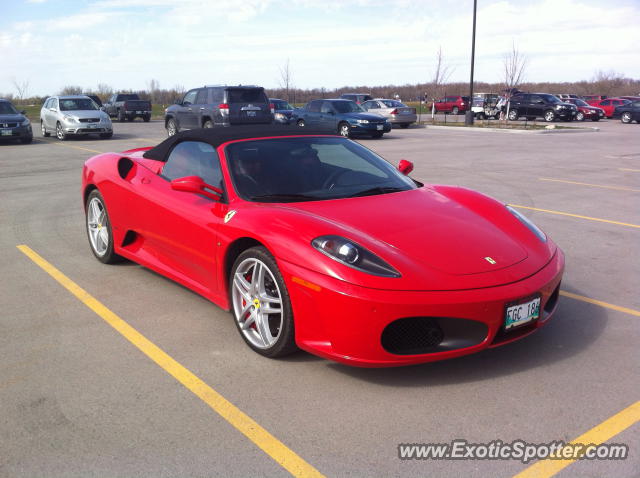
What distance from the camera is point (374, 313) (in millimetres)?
3289

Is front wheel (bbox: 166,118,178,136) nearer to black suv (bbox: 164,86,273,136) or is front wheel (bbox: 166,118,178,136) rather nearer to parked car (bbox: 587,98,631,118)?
black suv (bbox: 164,86,273,136)

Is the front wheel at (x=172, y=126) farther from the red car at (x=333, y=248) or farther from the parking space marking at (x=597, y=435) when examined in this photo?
the parking space marking at (x=597, y=435)

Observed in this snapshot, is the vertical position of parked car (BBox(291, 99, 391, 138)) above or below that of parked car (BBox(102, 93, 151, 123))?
below

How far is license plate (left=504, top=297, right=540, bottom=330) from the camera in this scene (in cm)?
350

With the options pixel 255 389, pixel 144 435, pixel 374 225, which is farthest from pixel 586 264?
pixel 144 435

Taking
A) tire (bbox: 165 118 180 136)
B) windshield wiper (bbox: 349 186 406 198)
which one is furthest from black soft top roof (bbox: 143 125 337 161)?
tire (bbox: 165 118 180 136)

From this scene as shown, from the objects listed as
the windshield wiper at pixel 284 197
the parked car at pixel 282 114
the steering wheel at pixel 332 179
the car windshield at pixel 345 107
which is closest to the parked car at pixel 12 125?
the parked car at pixel 282 114

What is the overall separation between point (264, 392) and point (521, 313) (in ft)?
5.00

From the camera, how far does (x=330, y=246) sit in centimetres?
356

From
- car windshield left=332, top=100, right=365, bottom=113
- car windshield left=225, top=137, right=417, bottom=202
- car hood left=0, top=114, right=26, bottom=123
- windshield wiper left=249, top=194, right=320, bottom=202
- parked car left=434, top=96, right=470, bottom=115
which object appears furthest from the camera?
parked car left=434, top=96, right=470, bottom=115

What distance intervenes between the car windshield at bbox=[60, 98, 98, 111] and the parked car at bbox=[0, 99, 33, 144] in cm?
182

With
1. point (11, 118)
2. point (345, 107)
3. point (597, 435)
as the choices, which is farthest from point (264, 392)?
point (345, 107)

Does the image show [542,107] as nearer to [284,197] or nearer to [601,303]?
[601,303]

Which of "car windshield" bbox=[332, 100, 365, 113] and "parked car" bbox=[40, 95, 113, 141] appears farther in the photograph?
"car windshield" bbox=[332, 100, 365, 113]
